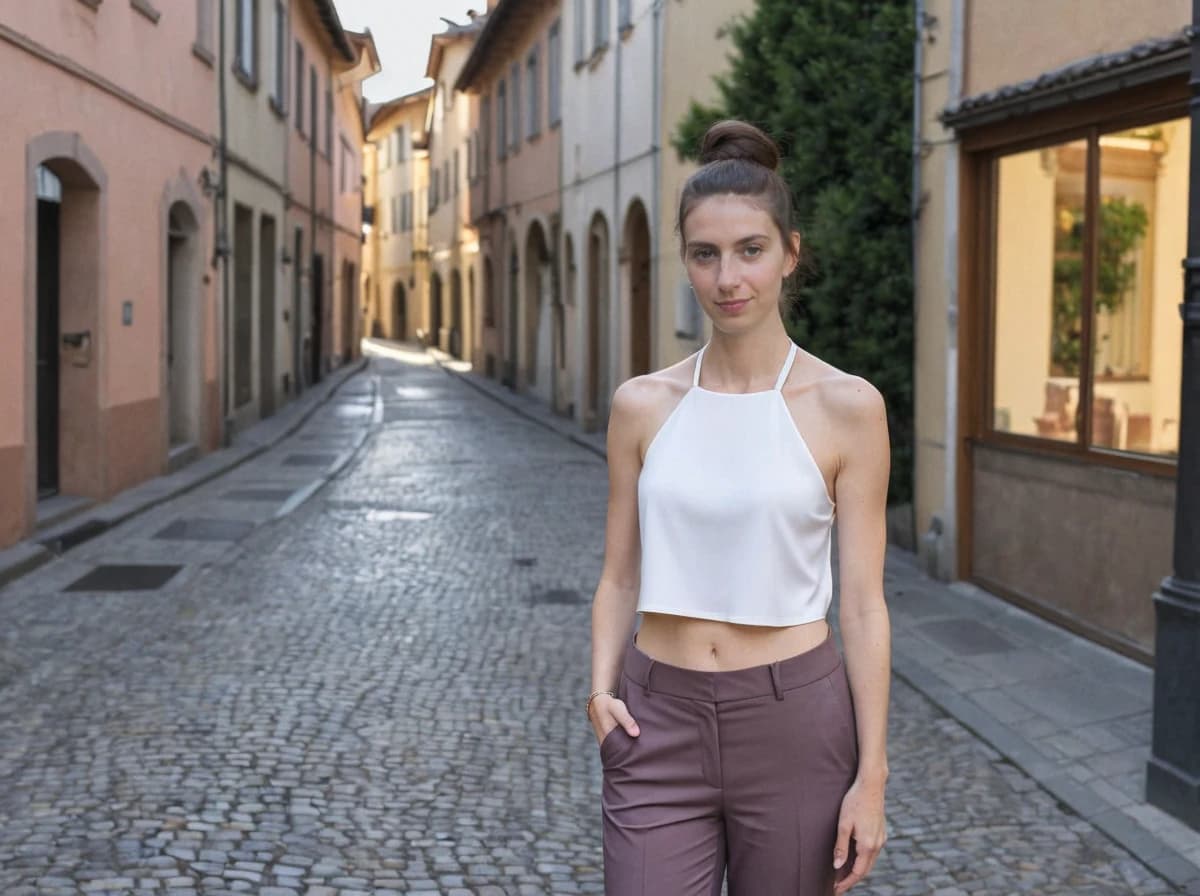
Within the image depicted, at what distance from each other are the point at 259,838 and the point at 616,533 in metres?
2.47

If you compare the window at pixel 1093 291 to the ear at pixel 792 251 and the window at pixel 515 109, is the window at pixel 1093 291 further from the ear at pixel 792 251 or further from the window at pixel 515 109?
the window at pixel 515 109

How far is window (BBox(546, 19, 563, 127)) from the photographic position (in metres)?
25.1

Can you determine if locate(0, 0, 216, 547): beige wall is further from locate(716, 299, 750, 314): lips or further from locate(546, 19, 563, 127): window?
locate(546, 19, 563, 127): window

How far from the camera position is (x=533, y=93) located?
28141mm

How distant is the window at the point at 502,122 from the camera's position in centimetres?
3106

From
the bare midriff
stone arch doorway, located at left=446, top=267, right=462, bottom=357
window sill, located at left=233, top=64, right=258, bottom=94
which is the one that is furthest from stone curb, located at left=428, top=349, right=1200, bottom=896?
stone arch doorway, located at left=446, top=267, right=462, bottom=357

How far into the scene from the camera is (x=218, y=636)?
304 inches

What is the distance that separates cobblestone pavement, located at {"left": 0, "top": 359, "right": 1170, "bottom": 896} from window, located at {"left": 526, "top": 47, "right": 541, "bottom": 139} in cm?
1827

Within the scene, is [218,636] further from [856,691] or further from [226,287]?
[226,287]

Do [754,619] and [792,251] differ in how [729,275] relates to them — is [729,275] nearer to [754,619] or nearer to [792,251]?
[792,251]

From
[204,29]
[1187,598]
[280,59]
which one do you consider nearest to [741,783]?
A: [1187,598]

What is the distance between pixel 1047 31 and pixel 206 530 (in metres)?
7.14

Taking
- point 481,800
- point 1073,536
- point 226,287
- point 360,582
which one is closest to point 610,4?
point 226,287

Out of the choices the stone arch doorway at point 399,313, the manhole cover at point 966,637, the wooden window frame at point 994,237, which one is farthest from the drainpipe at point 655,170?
the stone arch doorway at point 399,313
